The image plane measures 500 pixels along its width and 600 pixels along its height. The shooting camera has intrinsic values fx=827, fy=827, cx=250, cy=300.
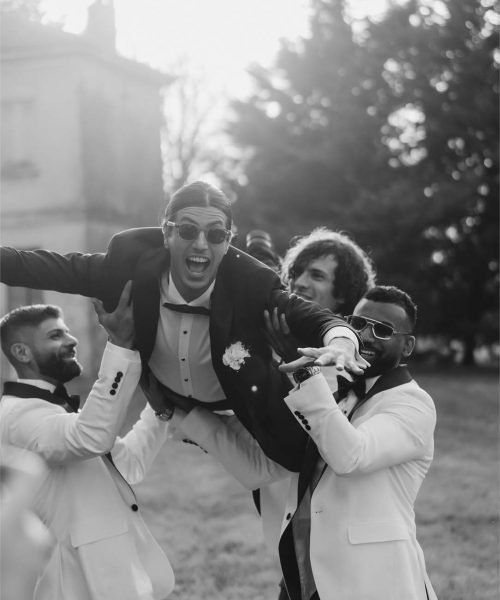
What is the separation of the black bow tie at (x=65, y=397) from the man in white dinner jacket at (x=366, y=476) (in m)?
1.21

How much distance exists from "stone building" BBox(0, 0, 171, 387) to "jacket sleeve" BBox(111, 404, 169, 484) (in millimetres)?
8882

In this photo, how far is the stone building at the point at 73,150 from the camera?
13.7 m

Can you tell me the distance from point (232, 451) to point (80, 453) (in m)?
0.78

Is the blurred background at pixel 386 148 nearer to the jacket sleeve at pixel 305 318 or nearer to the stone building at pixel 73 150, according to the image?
the stone building at pixel 73 150

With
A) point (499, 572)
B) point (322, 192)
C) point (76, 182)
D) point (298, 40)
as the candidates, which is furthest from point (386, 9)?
point (499, 572)

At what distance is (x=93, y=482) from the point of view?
3881 mm

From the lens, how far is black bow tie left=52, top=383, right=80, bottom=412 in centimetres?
409

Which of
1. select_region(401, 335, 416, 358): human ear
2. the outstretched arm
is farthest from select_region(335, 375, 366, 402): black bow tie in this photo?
the outstretched arm

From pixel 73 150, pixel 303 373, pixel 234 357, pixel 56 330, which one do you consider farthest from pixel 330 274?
pixel 73 150

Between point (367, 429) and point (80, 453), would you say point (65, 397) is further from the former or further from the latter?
point (367, 429)

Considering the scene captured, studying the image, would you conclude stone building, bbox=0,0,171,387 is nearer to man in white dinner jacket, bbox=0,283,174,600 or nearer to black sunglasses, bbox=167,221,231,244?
man in white dinner jacket, bbox=0,283,174,600

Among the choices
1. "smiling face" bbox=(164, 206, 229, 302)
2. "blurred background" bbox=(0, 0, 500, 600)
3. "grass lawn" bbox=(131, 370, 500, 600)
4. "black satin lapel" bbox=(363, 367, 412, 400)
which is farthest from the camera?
"blurred background" bbox=(0, 0, 500, 600)

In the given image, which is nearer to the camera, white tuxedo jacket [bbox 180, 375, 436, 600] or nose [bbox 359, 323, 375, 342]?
white tuxedo jacket [bbox 180, 375, 436, 600]

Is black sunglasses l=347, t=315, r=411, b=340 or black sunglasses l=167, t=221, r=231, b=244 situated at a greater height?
black sunglasses l=167, t=221, r=231, b=244
